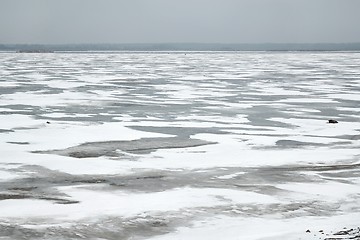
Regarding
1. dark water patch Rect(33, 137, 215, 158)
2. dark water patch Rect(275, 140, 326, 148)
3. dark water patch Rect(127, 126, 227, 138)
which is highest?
dark water patch Rect(275, 140, 326, 148)

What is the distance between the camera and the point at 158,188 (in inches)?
308

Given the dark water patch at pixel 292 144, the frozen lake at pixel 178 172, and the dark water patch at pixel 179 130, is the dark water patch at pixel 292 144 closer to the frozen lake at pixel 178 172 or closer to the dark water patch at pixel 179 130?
the frozen lake at pixel 178 172

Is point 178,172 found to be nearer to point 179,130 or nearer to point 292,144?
point 292,144

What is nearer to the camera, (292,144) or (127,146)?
(127,146)

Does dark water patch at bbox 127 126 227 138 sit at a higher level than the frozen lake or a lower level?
lower

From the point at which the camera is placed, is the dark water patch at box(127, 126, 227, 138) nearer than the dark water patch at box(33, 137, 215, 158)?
No

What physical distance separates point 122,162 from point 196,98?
1102 centimetres

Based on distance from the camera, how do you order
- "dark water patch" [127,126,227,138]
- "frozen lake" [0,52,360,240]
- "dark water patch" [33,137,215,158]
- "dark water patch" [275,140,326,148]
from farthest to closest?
"dark water patch" [127,126,227,138]
"dark water patch" [275,140,326,148]
"dark water patch" [33,137,215,158]
"frozen lake" [0,52,360,240]

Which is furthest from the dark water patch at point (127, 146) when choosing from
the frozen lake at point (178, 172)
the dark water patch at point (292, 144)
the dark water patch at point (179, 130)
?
the dark water patch at point (292, 144)

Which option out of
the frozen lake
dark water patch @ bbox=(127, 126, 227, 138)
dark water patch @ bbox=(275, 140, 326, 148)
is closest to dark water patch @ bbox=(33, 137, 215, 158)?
the frozen lake

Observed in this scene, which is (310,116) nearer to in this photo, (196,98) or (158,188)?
(196,98)

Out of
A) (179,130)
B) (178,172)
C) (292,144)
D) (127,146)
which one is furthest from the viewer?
(179,130)

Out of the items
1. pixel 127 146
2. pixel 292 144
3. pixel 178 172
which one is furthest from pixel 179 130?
pixel 178 172

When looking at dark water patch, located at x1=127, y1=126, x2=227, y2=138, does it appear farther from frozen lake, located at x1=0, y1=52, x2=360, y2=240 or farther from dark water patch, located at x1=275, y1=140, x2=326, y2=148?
dark water patch, located at x1=275, y1=140, x2=326, y2=148
